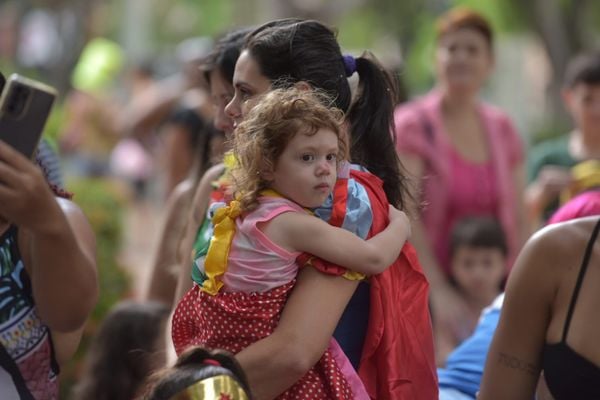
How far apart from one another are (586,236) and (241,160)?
875 mm

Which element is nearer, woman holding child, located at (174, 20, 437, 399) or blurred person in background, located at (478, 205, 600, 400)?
woman holding child, located at (174, 20, 437, 399)

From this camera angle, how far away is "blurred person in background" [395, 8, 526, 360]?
21.5ft

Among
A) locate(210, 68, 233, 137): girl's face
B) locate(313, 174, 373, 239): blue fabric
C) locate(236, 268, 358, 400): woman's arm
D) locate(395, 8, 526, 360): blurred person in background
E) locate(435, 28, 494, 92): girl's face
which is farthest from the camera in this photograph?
locate(435, 28, 494, 92): girl's face

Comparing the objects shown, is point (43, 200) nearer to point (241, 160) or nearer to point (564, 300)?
point (241, 160)

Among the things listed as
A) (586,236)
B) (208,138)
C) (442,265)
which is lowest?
(442,265)

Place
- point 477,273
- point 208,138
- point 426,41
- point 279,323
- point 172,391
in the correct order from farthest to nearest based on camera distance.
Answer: point 426,41, point 477,273, point 208,138, point 279,323, point 172,391

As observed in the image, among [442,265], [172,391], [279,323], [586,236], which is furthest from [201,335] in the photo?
[442,265]

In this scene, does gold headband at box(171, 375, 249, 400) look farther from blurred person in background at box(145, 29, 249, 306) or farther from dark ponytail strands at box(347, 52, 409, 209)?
dark ponytail strands at box(347, 52, 409, 209)

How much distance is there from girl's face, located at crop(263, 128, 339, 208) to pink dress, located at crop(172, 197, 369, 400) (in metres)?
0.04

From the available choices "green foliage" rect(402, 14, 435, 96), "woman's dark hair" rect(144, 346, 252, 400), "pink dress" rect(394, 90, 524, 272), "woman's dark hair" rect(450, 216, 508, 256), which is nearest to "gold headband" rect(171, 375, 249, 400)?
"woman's dark hair" rect(144, 346, 252, 400)

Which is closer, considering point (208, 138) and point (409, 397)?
point (409, 397)

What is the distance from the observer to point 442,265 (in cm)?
684

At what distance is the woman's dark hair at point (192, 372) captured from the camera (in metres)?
2.74

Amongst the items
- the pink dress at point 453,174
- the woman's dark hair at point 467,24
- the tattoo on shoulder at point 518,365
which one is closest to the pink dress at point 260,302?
the tattoo on shoulder at point 518,365
